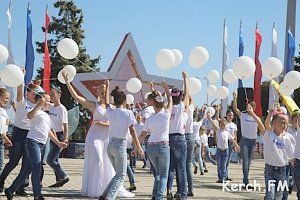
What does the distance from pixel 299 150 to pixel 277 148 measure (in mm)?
303

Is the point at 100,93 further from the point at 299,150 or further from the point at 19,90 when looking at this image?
the point at 299,150

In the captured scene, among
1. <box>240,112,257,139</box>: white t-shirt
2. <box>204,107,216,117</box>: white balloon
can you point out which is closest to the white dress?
<box>240,112,257,139</box>: white t-shirt

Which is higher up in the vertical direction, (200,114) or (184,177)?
(200,114)

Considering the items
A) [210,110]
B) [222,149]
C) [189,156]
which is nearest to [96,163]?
[189,156]

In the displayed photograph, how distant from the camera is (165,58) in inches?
382

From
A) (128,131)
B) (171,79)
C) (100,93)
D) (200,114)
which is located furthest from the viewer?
(171,79)

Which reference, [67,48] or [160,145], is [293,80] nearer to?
[160,145]

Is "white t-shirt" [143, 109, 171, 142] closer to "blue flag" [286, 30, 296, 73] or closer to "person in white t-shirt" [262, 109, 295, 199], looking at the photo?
"person in white t-shirt" [262, 109, 295, 199]

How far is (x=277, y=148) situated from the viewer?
7.26 m

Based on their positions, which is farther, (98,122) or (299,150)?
(98,122)

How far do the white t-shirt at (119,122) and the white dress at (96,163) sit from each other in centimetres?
93

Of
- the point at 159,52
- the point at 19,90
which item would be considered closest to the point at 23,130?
the point at 19,90

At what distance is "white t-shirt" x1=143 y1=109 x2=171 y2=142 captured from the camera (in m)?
8.07

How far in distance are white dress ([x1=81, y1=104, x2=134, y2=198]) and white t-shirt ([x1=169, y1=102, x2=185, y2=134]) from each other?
1193 millimetres
